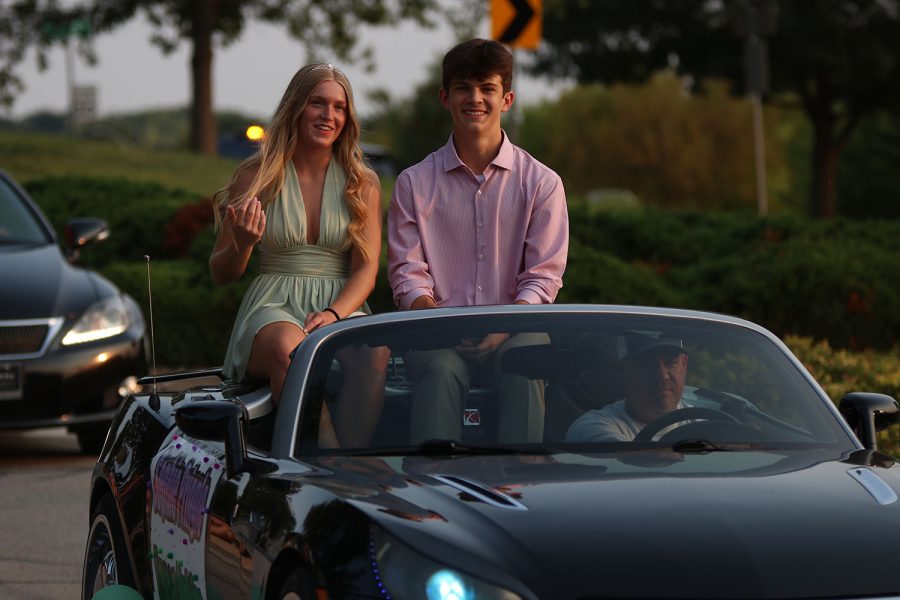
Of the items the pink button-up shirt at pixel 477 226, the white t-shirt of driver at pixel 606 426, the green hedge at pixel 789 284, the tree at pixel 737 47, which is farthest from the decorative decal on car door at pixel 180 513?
the tree at pixel 737 47

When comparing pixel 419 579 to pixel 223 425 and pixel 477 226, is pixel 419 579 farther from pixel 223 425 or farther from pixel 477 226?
pixel 477 226

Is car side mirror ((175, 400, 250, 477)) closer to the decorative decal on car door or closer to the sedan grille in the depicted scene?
the decorative decal on car door

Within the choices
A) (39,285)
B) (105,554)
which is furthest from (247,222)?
(39,285)

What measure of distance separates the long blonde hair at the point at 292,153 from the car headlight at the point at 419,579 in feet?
10.4

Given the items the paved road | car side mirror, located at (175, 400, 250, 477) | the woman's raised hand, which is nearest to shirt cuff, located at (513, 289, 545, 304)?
the woman's raised hand

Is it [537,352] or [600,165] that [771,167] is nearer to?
[600,165]

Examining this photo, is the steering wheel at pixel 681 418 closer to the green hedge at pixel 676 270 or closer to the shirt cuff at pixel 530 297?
the shirt cuff at pixel 530 297

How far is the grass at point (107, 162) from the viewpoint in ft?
102

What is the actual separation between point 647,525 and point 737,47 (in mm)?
39975

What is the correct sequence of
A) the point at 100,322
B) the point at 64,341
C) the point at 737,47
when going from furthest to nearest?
the point at 737,47
the point at 100,322
the point at 64,341

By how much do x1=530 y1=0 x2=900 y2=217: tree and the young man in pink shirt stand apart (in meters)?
34.2

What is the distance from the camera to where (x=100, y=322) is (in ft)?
39.7

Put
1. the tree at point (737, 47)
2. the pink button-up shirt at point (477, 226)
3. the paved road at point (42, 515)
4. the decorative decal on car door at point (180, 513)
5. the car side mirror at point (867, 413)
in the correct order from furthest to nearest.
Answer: the tree at point (737, 47), the paved road at point (42, 515), the pink button-up shirt at point (477, 226), the car side mirror at point (867, 413), the decorative decal on car door at point (180, 513)

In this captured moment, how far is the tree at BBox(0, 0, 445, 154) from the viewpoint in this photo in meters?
37.0
